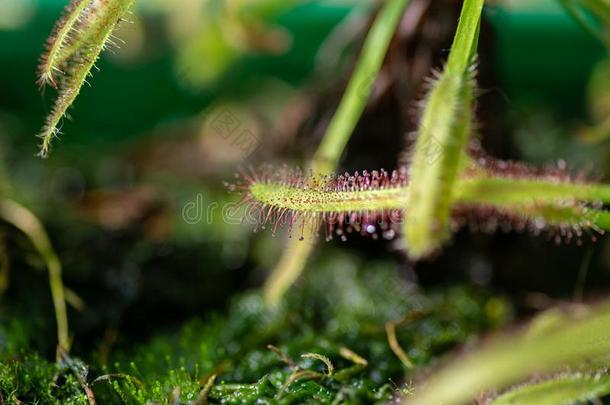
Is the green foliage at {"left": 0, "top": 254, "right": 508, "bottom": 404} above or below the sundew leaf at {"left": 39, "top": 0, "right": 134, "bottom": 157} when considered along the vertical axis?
below

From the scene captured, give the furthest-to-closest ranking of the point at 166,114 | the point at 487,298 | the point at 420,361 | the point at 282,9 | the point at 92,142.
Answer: the point at 166,114 → the point at 92,142 → the point at 282,9 → the point at 487,298 → the point at 420,361

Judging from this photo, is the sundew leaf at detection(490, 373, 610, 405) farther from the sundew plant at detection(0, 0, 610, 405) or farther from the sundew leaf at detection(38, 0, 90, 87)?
the sundew leaf at detection(38, 0, 90, 87)

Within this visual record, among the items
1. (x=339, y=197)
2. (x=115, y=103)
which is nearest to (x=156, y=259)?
(x=339, y=197)

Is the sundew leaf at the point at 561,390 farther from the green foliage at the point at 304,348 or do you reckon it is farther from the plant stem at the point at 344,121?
the plant stem at the point at 344,121

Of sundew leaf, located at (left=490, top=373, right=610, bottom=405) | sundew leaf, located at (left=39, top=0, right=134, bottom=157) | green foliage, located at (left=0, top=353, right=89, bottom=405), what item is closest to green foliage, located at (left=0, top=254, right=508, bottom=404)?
green foliage, located at (left=0, top=353, right=89, bottom=405)

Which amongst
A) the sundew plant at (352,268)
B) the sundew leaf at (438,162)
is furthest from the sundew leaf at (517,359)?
the sundew leaf at (438,162)

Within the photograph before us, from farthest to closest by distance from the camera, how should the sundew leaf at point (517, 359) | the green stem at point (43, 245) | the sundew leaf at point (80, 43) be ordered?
the green stem at point (43, 245) < the sundew leaf at point (80, 43) < the sundew leaf at point (517, 359)

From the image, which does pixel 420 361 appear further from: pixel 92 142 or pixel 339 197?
pixel 92 142
